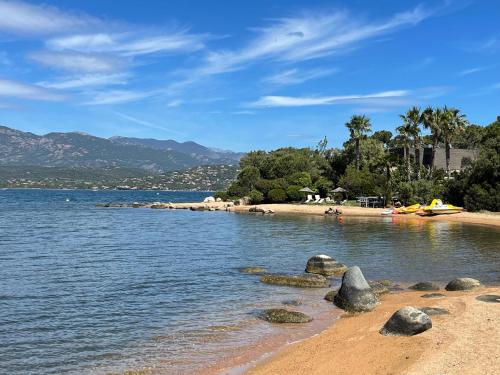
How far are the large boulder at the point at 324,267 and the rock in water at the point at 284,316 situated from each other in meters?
8.02

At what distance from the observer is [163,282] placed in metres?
22.1

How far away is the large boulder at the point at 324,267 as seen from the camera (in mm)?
24312

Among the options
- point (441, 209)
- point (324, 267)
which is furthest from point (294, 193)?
point (324, 267)

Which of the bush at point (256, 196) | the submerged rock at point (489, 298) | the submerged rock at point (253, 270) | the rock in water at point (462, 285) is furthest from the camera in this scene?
the bush at point (256, 196)

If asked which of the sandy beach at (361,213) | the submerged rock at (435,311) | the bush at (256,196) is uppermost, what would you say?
the bush at (256,196)

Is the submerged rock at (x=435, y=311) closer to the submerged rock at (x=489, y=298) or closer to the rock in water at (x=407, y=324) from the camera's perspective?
the rock in water at (x=407, y=324)

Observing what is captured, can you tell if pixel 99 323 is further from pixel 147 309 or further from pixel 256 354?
pixel 256 354

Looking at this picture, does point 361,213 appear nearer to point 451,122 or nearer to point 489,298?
point 451,122

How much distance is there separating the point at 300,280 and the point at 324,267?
2.73 metres

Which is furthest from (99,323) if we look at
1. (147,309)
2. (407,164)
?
(407,164)

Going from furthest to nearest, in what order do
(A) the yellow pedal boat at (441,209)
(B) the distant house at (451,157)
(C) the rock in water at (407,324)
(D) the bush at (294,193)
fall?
1. (D) the bush at (294,193)
2. (B) the distant house at (451,157)
3. (A) the yellow pedal boat at (441,209)
4. (C) the rock in water at (407,324)

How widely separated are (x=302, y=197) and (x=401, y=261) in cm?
5581

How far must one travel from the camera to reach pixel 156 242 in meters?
37.5

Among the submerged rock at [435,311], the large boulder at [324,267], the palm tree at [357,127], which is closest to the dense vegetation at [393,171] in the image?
the palm tree at [357,127]
